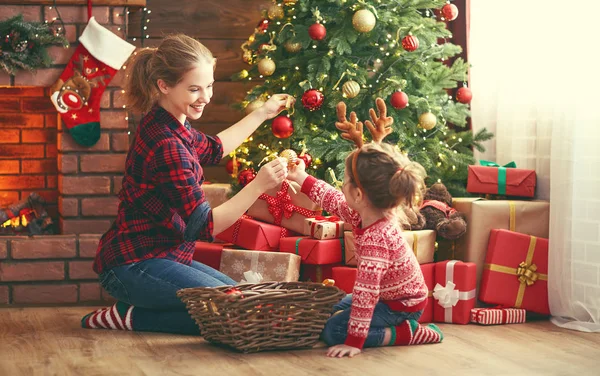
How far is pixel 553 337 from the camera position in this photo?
8.81 feet

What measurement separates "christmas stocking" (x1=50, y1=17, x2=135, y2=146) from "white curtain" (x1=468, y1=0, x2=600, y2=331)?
5.24 feet

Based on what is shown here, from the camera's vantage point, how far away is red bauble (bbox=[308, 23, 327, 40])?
311 centimetres

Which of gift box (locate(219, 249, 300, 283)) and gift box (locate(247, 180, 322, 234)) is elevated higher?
gift box (locate(247, 180, 322, 234))

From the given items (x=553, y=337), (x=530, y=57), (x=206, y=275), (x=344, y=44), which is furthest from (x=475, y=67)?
(x=206, y=275)

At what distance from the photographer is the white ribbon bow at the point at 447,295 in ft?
9.49

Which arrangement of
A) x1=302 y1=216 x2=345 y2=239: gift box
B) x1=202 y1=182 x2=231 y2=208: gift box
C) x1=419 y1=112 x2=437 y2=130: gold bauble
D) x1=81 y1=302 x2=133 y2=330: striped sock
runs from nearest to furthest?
1. x1=81 y1=302 x2=133 y2=330: striped sock
2. x1=302 y1=216 x2=345 y2=239: gift box
3. x1=419 y1=112 x2=437 y2=130: gold bauble
4. x1=202 y1=182 x2=231 y2=208: gift box

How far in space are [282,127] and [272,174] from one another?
0.69 meters

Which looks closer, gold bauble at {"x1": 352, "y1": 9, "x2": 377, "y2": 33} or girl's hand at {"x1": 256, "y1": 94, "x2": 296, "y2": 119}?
girl's hand at {"x1": 256, "y1": 94, "x2": 296, "y2": 119}

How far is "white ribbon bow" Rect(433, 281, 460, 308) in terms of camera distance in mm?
2893

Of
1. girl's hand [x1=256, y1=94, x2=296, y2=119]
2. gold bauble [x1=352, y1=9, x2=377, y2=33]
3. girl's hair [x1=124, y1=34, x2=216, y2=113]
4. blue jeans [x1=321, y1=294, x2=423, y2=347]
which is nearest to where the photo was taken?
blue jeans [x1=321, y1=294, x2=423, y2=347]

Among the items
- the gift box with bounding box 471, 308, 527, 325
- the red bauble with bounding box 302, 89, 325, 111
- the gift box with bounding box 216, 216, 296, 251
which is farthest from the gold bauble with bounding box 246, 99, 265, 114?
the gift box with bounding box 471, 308, 527, 325

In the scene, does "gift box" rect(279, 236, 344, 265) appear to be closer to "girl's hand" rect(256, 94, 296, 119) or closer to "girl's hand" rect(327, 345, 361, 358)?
"girl's hand" rect(256, 94, 296, 119)

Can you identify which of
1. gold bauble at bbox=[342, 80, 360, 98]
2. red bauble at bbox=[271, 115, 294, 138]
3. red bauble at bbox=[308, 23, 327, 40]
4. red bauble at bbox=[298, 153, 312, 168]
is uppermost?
red bauble at bbox=[308, 23, 327, 40]

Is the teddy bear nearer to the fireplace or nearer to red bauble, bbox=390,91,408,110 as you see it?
red bauble, bbox=390,91,408,110
